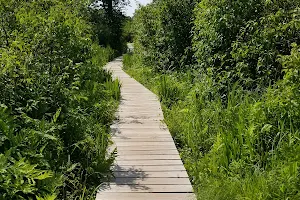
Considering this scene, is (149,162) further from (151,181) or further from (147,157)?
(151,181)

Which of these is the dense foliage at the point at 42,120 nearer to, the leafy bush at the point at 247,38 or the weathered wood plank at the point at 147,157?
the weathered wood plank at the point at 147,157

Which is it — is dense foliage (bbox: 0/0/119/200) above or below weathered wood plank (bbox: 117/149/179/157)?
above

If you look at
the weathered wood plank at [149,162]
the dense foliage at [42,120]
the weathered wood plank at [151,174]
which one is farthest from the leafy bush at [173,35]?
the weathered wood plank at [151,174]

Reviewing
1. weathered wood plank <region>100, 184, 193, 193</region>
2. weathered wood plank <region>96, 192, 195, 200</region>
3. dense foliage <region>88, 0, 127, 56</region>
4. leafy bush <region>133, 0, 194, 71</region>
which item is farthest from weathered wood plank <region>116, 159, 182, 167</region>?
dense foliage <region>88, 0, 127, 56</region>

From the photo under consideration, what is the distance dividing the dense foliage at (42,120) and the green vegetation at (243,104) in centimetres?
111

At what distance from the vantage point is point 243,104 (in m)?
4.03

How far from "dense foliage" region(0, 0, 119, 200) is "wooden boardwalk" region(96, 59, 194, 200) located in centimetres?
21

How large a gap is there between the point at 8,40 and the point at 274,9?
3478 mm

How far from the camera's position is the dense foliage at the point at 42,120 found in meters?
2.55

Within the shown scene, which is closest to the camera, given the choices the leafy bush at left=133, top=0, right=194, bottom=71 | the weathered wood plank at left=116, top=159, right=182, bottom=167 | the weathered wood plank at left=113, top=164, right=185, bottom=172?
the weathered wood plank at left=113, top=164, right=185, bottom=172

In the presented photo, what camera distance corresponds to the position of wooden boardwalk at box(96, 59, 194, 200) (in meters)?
3.04

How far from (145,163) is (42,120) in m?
1.20

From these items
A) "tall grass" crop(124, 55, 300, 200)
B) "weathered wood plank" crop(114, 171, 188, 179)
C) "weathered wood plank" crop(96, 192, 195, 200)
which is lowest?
"weathered wood plank" crop(96, 192, 195, 200)

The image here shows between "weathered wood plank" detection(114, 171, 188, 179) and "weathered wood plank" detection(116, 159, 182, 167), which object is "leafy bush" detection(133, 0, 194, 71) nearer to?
"weathered wood plank" detection(116, 159, 182, 167)
